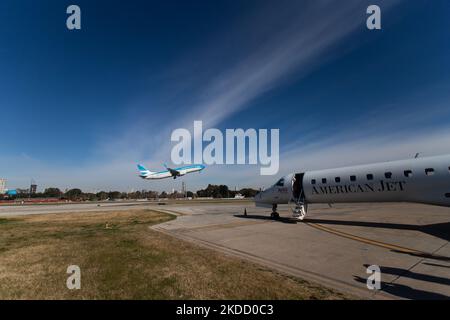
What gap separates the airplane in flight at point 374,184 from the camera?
39.7 ft

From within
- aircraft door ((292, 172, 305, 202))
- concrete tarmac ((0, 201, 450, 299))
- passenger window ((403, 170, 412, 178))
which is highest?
passenger window ((403, 170, 412, 178))

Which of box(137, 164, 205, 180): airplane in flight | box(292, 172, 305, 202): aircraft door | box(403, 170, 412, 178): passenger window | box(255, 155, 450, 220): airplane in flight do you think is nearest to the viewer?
box(255, 155, 450, 220): airplane in flight

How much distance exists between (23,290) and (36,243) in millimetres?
6969

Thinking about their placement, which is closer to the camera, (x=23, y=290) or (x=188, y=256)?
(x=23, y=290)

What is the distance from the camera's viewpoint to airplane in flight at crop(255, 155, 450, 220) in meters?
12.1

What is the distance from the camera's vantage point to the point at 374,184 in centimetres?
1399

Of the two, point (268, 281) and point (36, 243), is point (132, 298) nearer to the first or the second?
point (268, 281)

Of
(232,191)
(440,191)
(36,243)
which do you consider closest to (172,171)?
(36,243)

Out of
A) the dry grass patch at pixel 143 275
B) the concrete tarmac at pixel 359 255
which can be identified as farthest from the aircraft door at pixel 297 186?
the dry grass patch at pixel 143 275

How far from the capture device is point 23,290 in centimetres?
547

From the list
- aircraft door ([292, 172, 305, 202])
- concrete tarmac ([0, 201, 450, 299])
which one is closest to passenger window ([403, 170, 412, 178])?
concrete tarmac ([0, 201, 450, 299])

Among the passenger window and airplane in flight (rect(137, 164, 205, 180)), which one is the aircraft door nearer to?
the passenger window

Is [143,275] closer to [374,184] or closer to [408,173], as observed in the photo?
[374,184]

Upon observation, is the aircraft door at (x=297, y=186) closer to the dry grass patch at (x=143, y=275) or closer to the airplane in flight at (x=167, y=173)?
the dry grass patch at (x=143, y=275)
